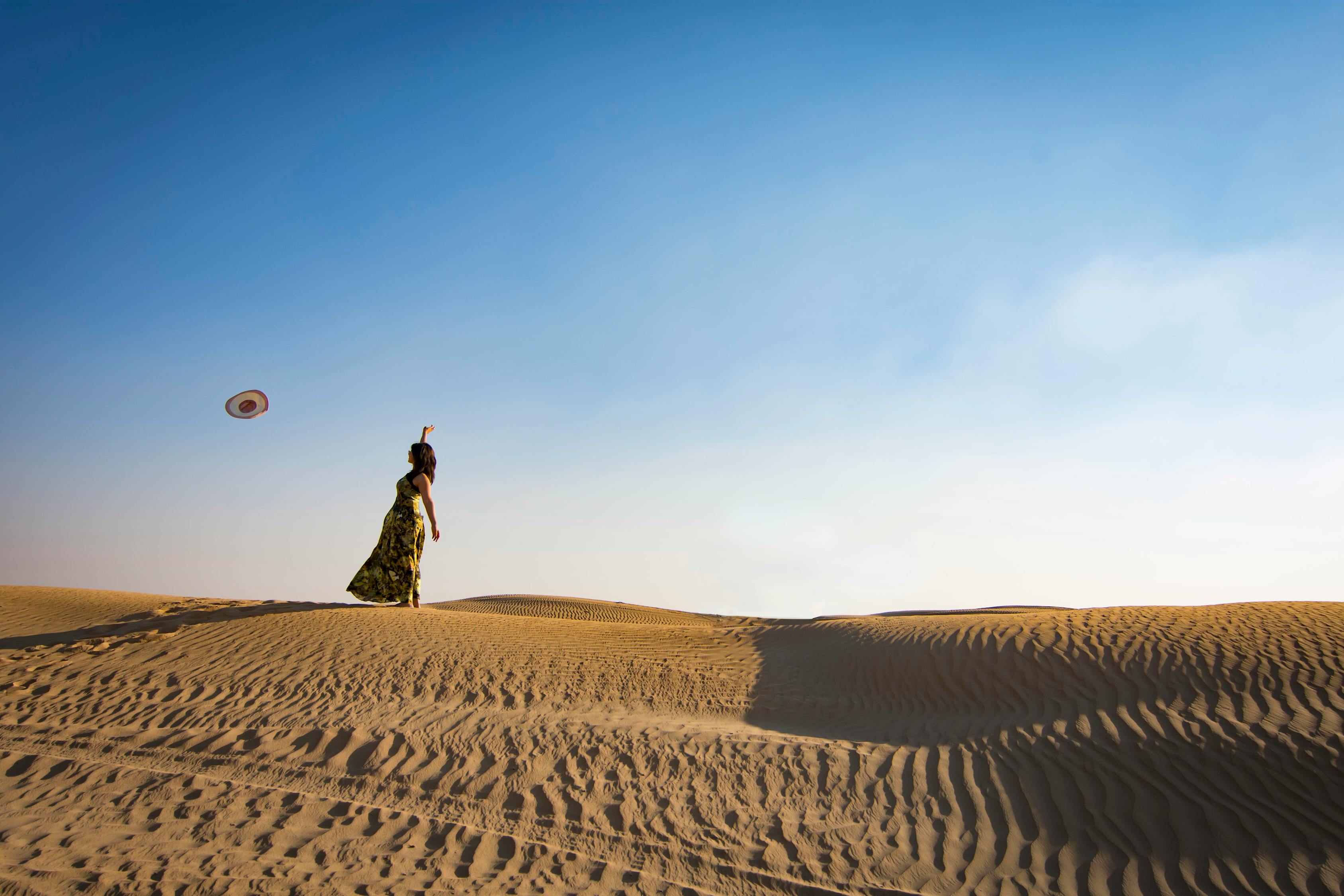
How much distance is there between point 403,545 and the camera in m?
11.6

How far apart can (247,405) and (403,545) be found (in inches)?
122

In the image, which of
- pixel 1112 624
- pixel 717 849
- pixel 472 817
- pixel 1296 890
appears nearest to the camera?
pixel 1296 890

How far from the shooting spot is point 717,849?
543 cm

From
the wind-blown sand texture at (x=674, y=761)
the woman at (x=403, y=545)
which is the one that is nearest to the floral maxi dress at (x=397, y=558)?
the woman at (x=403, y=545)

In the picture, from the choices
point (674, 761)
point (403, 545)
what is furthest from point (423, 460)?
point (674, 761)

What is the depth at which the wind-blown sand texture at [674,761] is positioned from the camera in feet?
16.5

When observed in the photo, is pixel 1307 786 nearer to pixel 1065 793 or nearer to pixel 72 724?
pixel 1065 793

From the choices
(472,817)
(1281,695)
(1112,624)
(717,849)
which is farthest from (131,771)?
(1112,624)

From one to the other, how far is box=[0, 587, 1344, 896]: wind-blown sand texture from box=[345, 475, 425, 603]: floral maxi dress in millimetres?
1094

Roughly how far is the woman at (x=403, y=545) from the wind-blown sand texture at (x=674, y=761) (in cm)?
111

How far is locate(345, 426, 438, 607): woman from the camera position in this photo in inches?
448

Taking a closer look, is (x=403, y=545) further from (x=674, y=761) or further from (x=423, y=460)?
(x=674, y=761)

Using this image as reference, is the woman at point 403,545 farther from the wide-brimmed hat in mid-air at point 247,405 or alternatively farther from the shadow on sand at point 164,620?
the wide-brimmed hat in mid-air at point 247,405

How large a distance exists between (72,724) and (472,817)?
500cm
